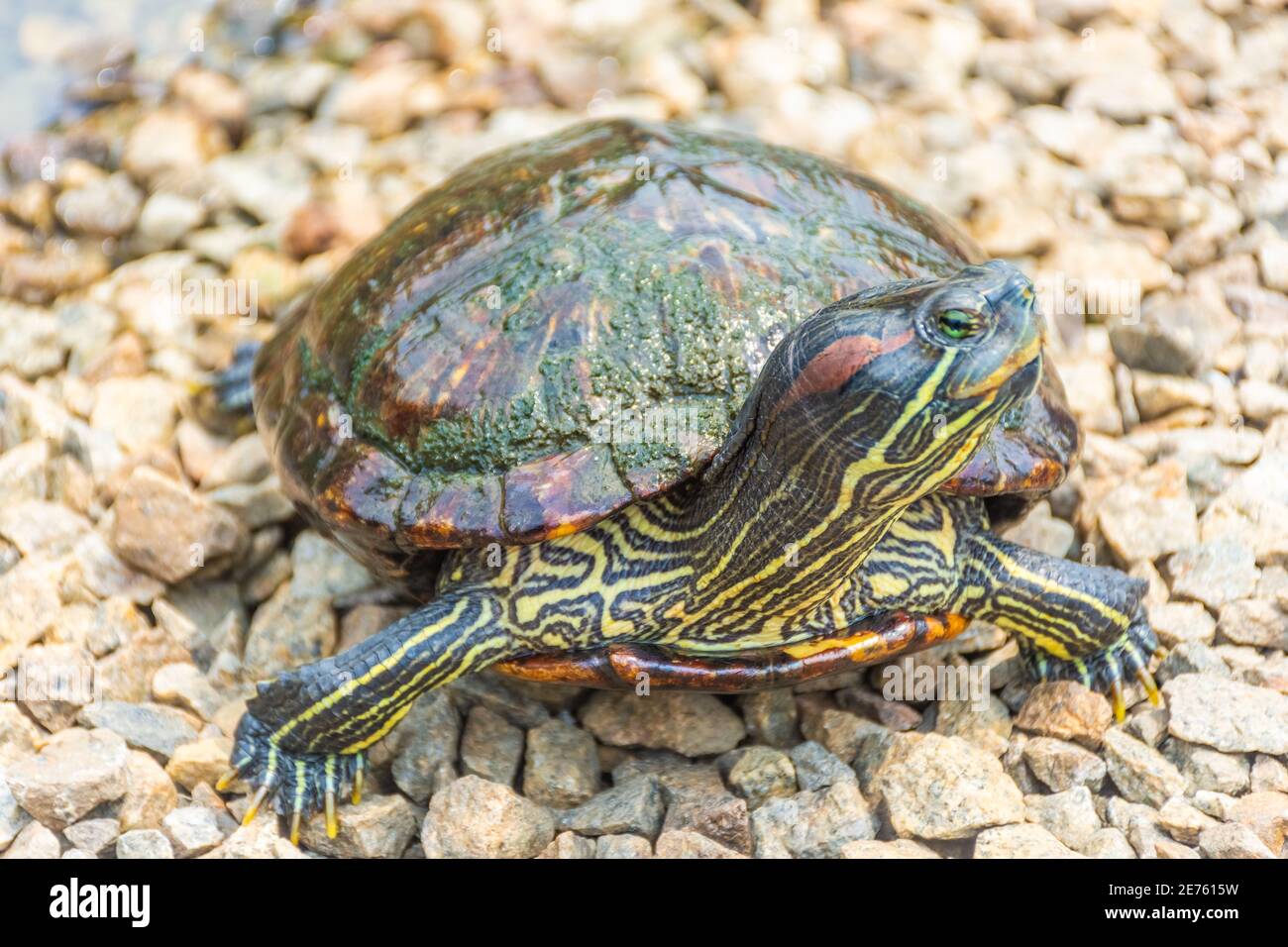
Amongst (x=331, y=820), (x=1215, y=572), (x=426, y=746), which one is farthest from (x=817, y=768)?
(x=1215, y=572)

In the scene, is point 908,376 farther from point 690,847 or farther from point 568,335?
point 690,847

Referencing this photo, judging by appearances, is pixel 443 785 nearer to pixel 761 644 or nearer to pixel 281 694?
pixel 281 694

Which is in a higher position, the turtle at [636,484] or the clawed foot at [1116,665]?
the turtle at [636,484]

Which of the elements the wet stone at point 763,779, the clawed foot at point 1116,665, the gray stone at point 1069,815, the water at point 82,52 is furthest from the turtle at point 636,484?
the water at point 82,52

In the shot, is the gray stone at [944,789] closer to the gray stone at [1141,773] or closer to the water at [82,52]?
the gray stone at [1141,773]

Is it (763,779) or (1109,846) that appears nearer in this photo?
(1109,846)
